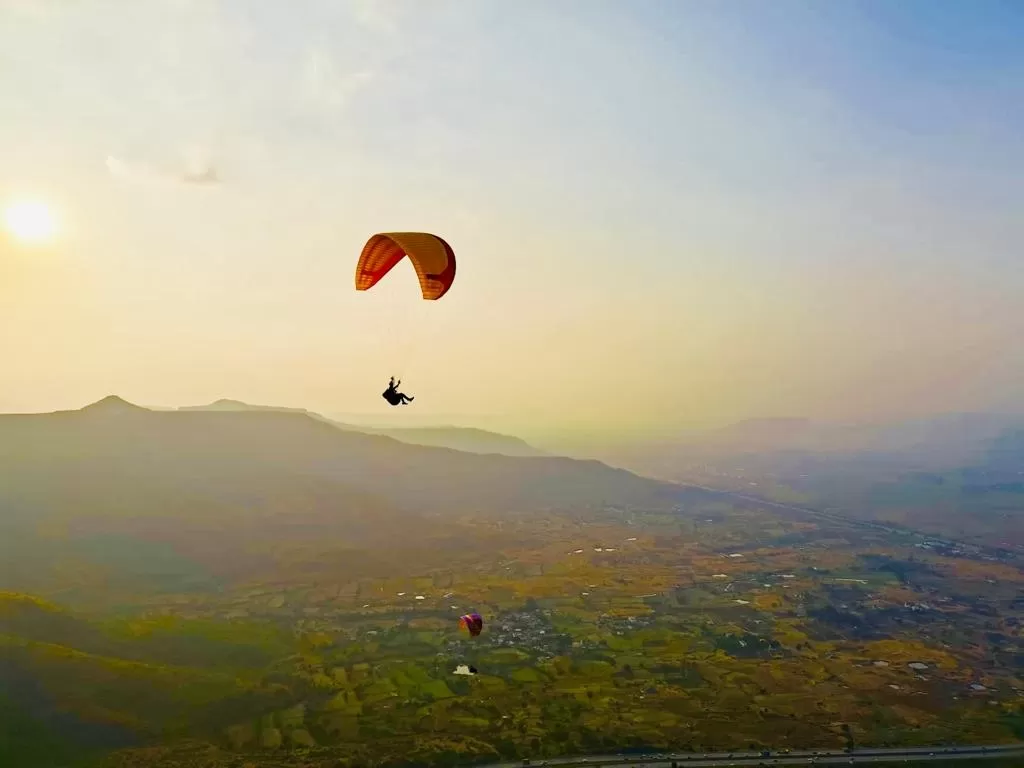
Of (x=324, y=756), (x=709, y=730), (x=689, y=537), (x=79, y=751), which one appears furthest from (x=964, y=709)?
(x=689, y=537)

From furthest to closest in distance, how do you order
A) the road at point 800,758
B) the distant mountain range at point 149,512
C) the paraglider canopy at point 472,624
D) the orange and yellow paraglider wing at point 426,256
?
the distant mountain range at point 149,512
the road at point 800,758
the paraglider canopy at point 472,624
the orange and yellow paraglider wing at point 426,256

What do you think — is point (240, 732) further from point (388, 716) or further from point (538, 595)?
point (538, 595)

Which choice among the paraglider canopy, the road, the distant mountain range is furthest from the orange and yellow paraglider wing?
the distant mountain range

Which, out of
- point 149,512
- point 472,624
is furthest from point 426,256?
point 149,512

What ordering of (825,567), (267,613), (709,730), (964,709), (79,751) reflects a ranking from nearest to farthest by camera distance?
(79,751), (709,730), (964,709), (267,613), (825,567)

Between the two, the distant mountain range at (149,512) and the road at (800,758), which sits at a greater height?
the distant mountain range at (149,512)

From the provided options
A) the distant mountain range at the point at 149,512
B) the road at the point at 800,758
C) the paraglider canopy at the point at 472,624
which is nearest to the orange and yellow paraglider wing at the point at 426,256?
the paraglider canopy at the point at 472,624

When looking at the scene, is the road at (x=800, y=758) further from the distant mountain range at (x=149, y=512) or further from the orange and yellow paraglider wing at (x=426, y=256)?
the distant mountain range at (x=149, y=512)

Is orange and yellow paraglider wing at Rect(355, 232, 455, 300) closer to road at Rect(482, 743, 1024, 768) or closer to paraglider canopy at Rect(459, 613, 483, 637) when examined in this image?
paraglider canopy at Rect(459, 613, 483, 637)
